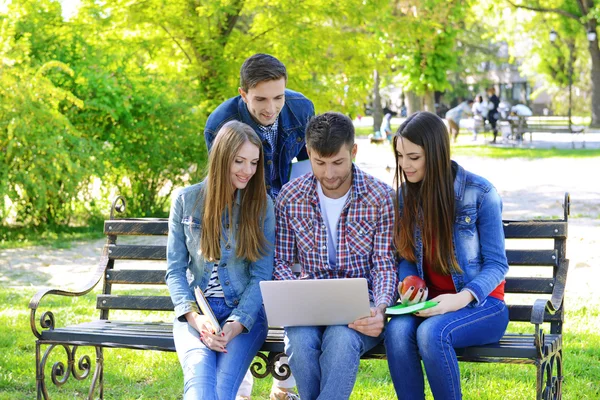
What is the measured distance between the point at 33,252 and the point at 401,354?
23.4 ft

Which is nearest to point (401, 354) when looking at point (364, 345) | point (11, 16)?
point (364, 345)

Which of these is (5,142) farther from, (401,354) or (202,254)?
(401,354)

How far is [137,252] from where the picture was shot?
4.83 meters

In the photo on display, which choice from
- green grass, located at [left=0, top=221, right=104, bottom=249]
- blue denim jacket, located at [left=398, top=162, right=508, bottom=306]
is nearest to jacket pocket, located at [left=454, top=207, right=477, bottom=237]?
blue denim jacket, located at [left=398, top=162, right=508, bottom=306]

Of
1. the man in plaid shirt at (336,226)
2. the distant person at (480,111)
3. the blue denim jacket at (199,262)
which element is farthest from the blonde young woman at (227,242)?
the distant person at (480,111)

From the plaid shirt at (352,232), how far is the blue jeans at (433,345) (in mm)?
312

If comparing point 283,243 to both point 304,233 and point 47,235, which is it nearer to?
point 304,233

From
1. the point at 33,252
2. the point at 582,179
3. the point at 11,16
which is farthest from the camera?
the point at 582,179

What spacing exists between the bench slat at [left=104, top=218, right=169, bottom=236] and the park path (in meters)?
3.31

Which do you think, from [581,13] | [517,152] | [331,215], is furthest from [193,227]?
[581,13]

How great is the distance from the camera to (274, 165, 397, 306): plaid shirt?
13.1ft

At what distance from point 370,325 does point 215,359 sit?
2.11 feet

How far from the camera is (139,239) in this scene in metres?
11.0

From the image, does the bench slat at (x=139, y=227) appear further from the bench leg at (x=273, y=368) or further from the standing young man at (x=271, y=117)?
the bench leg at (x=273, y=368)
